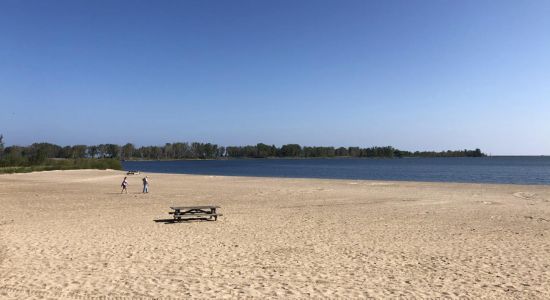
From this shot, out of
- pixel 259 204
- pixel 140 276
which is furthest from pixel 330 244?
pixel 259 204

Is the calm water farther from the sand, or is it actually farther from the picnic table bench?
the picnic table bench

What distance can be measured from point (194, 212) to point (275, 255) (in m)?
7.30

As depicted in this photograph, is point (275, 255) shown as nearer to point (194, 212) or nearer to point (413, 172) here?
point (194, 212)

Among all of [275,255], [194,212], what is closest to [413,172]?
[194,212]

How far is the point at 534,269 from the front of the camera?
902cm

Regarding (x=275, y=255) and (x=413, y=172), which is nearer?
(x=275, y=255)

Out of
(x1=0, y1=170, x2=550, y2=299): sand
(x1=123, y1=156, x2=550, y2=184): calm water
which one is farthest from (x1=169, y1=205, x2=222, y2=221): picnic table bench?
Result: (x1=123, y1=156, x2=550, y2=184): calm water

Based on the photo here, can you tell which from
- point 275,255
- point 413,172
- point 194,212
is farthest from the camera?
point 413,172

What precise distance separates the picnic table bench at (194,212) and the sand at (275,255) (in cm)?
59

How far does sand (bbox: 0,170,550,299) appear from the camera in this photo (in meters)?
7.54

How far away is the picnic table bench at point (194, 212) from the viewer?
15.7m

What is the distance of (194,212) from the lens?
1686 cm

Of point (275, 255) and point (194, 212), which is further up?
point (194, 212)

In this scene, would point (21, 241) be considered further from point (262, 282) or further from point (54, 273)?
point (262, 282)
